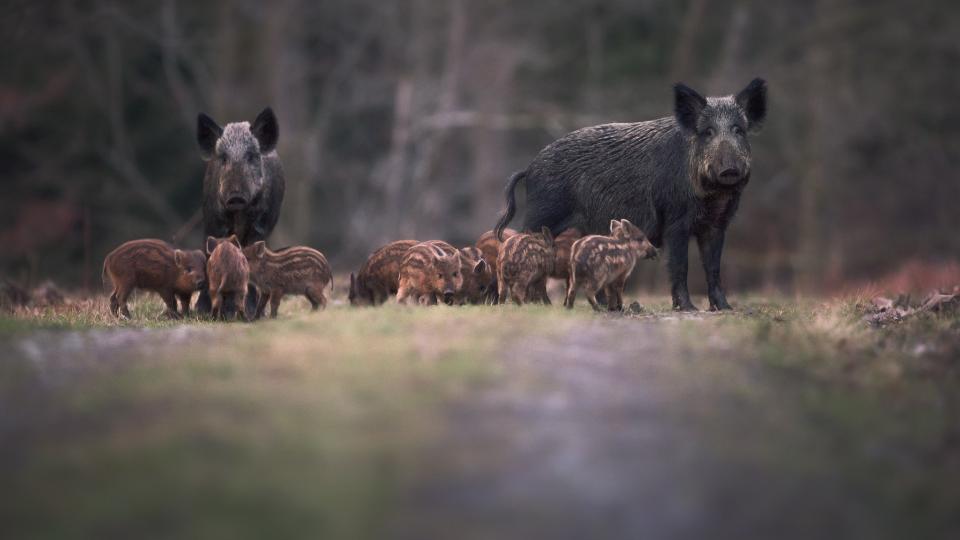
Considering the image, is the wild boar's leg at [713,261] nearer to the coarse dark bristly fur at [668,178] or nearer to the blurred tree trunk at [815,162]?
the coarse dark bristly fur at [668,178]

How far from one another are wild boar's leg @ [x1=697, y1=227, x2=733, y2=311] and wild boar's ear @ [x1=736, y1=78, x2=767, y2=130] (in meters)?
0.98

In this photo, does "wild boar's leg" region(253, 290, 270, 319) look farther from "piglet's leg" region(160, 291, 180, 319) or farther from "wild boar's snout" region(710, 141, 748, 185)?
"wild boar's snout" region(710, 141, 748, 185)

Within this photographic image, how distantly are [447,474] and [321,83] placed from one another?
86.6 feet

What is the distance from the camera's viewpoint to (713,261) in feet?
33.0

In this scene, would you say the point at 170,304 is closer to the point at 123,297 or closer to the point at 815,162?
the point at 123,297

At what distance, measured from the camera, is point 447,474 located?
181 inches

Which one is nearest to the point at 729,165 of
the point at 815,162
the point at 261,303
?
the point at 261,303

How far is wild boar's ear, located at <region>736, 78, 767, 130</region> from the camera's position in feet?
32.8

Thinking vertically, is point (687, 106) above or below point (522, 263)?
above

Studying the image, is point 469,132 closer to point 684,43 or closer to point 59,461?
point 684,43

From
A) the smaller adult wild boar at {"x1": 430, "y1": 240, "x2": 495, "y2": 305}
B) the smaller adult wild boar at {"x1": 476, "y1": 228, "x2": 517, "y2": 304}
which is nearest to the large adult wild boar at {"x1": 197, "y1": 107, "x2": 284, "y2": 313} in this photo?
the smaller adult wild boar at {"x1": 430, "y1": 240, "x2": 495, "y2": 305}

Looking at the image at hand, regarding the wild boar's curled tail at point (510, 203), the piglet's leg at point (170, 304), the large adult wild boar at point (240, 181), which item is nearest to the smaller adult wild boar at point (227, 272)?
the piglet's leg at point (170, 304)

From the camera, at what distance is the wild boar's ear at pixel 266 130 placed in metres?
10.4

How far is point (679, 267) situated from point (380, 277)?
2.48 meters
